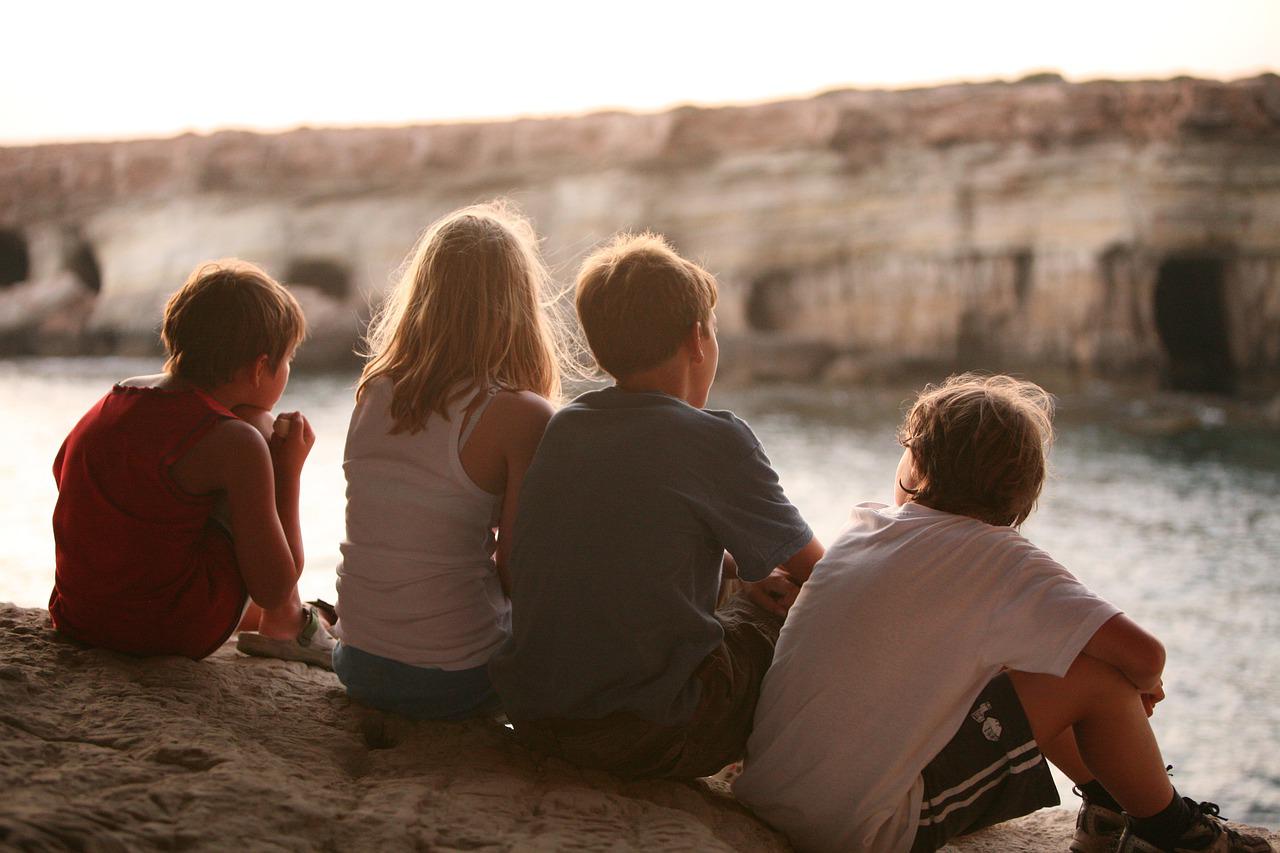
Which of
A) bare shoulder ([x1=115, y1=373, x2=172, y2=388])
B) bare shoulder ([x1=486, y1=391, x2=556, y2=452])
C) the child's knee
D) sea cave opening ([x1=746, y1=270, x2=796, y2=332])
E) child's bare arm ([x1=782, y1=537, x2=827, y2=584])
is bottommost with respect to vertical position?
sea cave opening ([x1=746, y1=270, x2=796, y2=332])

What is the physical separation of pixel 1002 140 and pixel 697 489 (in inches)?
456

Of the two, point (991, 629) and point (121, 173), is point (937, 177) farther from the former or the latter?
point (991, 629)

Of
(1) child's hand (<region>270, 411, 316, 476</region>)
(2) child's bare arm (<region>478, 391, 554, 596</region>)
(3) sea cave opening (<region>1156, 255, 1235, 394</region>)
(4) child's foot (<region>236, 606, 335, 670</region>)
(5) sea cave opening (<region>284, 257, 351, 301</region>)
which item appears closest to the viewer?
(2) child's bare arm (<region>478, 391, 554, 596</region>)

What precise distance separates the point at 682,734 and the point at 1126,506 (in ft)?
21.0

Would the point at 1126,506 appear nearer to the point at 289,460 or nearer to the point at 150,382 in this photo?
the point at 289,460

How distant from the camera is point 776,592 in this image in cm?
181

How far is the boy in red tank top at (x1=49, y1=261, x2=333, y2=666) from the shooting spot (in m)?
1.81

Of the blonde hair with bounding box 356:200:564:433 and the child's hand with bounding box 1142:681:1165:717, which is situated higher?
the blonde hair with bounding box 356:200:564:433

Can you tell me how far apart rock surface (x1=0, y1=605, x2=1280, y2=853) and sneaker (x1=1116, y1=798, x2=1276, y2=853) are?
0.33 m

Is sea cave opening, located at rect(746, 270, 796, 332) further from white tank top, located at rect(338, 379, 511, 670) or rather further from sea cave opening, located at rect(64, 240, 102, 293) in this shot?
white tank top, located at rect(338, 379, 511, 670)

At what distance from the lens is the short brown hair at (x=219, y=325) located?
6.20 ft

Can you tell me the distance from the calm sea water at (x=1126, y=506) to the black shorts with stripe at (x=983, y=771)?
1742mm

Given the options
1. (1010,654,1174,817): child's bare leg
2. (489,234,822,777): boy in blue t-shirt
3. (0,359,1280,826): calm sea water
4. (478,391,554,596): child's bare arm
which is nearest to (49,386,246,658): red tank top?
→ (478,391,554,596): child's bare arm

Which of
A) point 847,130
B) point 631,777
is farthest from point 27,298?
point 631,777
